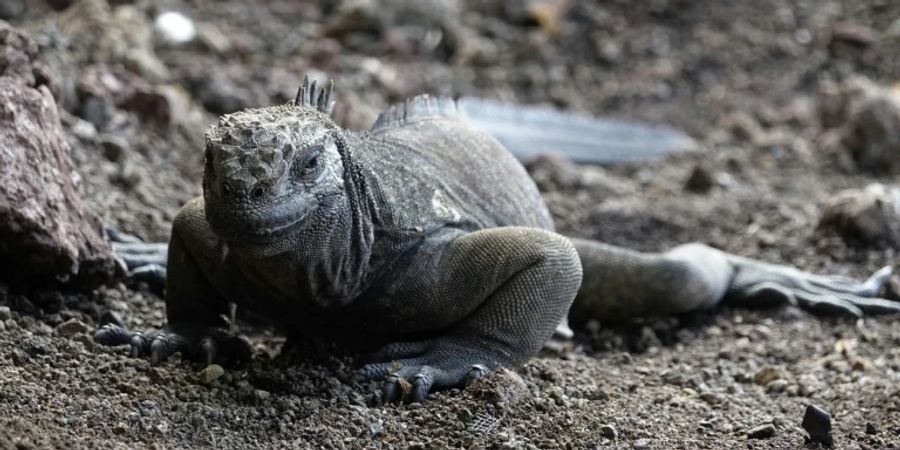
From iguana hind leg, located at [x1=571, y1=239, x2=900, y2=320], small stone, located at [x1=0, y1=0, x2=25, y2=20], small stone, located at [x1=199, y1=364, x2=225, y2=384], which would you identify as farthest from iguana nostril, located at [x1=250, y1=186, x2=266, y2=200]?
small stone, located at [x1=0, y1=0, x2=25, y2=20]

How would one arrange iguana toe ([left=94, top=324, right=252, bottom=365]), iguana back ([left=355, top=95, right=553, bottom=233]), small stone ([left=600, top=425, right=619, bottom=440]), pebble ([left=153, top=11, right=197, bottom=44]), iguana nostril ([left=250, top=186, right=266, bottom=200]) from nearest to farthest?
1. iguana nostril ([left=250, top=186, right=266, bottom=200])
2. small stone ([left=600, top=425, right=619, bottom=440])
3. iguana toe ([left=94, top=324, right=252, bottom=365])
4. iguana back ([left=355, top=95, right=553, bottom=233])
5. pebble ([left=153, top=11, right=197, bottom=44])

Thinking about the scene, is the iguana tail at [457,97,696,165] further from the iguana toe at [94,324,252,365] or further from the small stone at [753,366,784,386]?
the iguana toe at [94,324,252,365]

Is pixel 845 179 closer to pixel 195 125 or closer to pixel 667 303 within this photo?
pixel 667 303

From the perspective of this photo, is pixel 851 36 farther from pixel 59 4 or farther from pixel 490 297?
pixel 490 297

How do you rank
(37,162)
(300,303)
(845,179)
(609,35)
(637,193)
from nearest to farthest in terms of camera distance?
(300,303) < (37,162) < (637,193) < (845,179) < (609,35)

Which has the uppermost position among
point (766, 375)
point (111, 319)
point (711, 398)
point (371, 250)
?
point (371, 250)

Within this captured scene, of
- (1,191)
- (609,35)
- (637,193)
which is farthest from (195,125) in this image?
(609,35)

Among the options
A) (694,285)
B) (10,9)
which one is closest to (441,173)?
(694,285)
